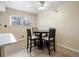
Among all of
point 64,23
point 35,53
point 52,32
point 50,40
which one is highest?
point 64,23

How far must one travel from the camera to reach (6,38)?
4.50 feet

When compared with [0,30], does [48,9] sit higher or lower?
higher

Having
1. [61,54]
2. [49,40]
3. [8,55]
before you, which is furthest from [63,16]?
[8,55]

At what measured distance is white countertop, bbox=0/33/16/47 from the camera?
132 cm

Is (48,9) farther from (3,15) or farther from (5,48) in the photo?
(5,48)

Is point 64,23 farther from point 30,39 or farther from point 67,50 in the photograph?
point 30,39

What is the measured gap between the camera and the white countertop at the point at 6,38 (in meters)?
1.32

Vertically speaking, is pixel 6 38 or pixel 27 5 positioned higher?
pixel 27 5

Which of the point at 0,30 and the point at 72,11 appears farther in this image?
the point at 72,11

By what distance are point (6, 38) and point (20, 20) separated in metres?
0.30

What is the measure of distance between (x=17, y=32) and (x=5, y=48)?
0.83 ft

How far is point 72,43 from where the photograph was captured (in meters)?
1.40

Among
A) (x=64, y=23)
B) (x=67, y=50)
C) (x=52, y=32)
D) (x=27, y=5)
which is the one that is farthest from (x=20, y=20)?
(x=67, y=50)

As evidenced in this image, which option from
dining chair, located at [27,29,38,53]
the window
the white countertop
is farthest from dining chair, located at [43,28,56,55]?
the white countertop
